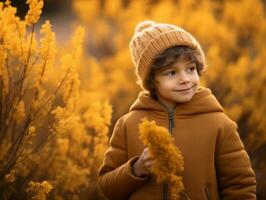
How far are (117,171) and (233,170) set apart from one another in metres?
0.55

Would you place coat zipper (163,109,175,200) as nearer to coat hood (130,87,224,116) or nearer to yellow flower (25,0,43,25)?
coat hood (130,87,224,116)

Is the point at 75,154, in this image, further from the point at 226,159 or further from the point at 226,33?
the point at 226,33

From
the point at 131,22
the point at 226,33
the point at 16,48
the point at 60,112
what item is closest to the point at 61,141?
the point at 60,112

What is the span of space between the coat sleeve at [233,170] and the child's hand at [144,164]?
35cm

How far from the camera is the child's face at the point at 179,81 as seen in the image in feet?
8.67

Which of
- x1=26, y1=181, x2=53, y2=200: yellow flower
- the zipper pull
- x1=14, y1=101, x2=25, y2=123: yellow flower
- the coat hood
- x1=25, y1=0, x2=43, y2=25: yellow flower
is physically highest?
x1=25, y1=0, x2=43, y2=25: yellow flower

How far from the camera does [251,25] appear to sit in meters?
6.42

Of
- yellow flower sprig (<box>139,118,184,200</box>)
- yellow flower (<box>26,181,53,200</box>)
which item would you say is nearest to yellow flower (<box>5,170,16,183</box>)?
yellow flower (<box>26,181,53,200</box>)

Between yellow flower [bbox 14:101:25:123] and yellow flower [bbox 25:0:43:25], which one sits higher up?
yellow flower [bbox 25:0:43:25]

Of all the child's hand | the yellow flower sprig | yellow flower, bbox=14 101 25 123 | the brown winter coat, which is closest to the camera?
the yellow flower sprig

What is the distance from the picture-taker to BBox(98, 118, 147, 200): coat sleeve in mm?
2670

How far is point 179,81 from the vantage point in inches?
104

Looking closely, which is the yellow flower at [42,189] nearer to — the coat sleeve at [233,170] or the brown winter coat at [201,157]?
the brown winter coat at [201,157]

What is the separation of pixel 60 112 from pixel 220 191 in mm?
1105
